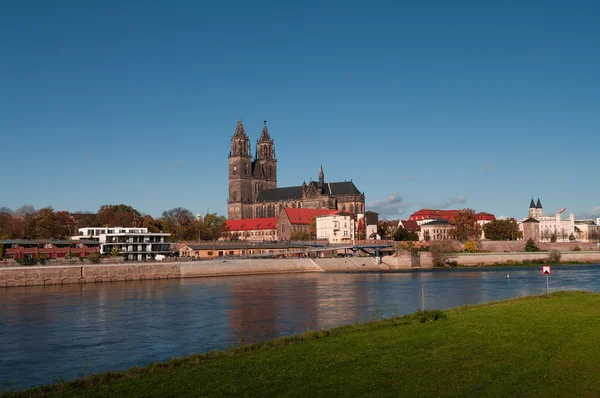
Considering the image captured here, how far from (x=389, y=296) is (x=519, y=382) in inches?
1231

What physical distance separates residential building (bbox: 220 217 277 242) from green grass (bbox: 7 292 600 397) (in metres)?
122

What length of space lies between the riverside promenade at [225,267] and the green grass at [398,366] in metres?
45.3

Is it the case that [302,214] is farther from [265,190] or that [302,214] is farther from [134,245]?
[134,245]

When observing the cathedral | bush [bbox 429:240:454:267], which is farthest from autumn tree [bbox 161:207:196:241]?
bush [bbox 429:240:454:267]

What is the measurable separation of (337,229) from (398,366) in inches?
4233

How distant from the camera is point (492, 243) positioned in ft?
365

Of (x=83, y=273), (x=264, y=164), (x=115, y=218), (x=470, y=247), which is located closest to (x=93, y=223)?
(x=115, y=218)

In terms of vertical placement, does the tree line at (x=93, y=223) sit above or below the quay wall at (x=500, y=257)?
above

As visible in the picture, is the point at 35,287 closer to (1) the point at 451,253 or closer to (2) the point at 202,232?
(1) the point at 451,253

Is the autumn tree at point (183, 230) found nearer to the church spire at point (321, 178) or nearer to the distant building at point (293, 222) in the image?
the distant building at point (293, 222)

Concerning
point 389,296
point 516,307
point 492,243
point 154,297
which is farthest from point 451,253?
point 516,307

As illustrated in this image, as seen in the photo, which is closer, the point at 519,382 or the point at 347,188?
the point at 519,382

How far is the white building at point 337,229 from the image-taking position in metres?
121

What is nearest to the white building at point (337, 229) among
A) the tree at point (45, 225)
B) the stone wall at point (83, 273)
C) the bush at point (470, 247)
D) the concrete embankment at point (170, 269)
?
the bush at point (470, 247)
